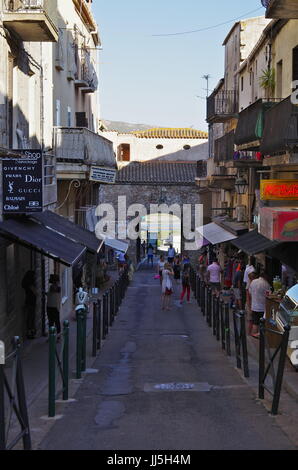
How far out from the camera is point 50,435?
912 centimetres

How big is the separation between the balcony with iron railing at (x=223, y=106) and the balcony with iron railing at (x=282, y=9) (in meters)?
18.6

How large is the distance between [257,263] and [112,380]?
45.3 feet

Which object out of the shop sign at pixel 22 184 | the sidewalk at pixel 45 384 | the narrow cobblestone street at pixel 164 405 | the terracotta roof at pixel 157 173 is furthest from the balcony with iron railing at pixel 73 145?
the terracotta roof at pixel 157 173

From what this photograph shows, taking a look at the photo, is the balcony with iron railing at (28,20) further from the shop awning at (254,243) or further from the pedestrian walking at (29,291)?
the shop awning at (254,243)

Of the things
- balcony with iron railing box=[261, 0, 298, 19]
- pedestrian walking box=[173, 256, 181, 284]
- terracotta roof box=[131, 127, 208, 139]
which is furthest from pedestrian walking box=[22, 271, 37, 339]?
terracotta roof box=[131, 127, 208, 139]

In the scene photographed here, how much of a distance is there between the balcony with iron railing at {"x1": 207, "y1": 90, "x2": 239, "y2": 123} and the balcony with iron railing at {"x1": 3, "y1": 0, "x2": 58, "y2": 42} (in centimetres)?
1819

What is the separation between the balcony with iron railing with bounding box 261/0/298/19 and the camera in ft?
45.4

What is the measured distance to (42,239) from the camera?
14.2 m

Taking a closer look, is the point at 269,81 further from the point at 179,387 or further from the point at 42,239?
the point at 179,387

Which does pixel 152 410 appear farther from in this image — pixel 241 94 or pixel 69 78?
pixel 241 94

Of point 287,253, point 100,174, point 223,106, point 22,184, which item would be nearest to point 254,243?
point 287,253

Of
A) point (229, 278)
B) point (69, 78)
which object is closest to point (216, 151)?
point (229, 278)

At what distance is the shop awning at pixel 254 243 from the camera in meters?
18.6

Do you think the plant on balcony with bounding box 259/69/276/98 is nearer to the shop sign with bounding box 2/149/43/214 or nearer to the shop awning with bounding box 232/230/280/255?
the shop awning with bounding box 232/230/280/255
